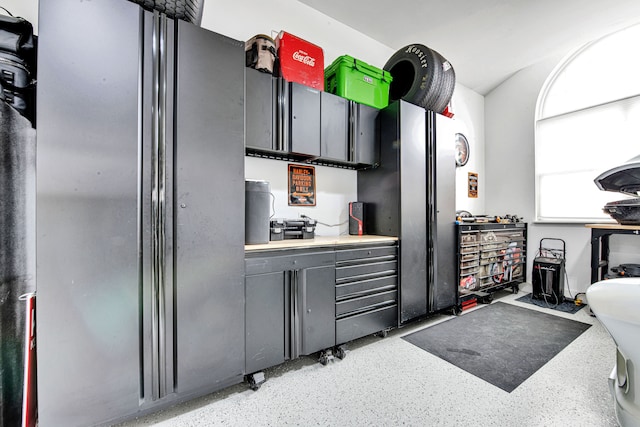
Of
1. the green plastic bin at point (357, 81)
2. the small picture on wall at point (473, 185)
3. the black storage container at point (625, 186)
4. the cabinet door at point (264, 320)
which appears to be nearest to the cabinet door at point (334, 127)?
the green plastic bin at point (357, 81)

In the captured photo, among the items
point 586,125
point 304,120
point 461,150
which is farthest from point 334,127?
point 586,125

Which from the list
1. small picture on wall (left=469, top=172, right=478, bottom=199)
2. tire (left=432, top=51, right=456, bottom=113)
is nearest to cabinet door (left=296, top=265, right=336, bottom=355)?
tire (left=432, top=51, right=456, bottom=113)

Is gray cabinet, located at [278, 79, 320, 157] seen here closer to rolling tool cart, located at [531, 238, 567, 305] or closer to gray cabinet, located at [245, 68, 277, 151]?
gray cabinet, located at [245, 68, 277, 151]

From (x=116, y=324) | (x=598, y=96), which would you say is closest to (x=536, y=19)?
(x=598, y=96)

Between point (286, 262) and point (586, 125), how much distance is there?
179 inches

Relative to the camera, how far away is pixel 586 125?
356 cm

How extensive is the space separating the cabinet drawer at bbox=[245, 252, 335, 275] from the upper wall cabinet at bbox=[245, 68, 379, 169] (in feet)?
2.91

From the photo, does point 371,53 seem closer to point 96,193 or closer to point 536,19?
point 536,19

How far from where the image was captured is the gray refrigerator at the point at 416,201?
255 centimetres

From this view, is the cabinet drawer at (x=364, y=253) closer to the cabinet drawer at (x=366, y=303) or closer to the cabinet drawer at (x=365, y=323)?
the cabinet drawer at (x=366, y=303)

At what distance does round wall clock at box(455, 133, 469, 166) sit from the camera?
13.6 ft

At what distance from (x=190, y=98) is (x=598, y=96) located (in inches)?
194

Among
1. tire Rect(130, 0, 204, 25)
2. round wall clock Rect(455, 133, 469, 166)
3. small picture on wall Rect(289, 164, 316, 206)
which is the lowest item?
small picture on wall Rect(289, 164, 316, 206)

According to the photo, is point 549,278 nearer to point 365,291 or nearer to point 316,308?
point 365,291
